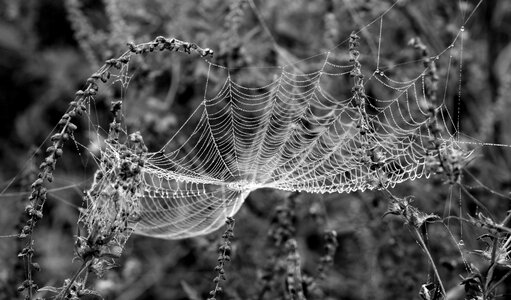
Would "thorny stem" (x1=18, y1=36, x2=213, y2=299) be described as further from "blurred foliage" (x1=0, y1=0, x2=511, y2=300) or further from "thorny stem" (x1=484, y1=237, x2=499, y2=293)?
"blurred foliage" (x1=0, y1=0, x2=511, y2=300)

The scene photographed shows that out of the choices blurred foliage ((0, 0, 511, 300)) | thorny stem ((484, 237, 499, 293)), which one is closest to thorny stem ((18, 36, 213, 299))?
thorny stem ((484, 237, 499, 293))

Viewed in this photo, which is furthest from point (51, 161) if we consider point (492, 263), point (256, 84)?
point (256, 84)

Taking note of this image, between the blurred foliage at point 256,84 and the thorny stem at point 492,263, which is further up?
the blurred foliage at point 256,84

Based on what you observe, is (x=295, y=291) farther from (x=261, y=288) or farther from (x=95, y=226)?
(x=95, y=226)

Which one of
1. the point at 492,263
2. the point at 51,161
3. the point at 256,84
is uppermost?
the point at 256,84

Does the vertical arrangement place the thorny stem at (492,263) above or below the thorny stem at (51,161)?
below

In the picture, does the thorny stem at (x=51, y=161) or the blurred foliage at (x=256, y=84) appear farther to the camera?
the blurred foliage at (x=256, y=84)

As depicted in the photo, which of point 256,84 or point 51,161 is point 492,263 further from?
point 256,84

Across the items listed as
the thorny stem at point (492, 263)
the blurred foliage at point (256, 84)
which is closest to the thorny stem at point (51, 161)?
the thorny stem at point (492, 263)

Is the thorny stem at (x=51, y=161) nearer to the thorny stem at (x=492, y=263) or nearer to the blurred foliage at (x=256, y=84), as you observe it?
the thorny stem at (x=492, y=263)
